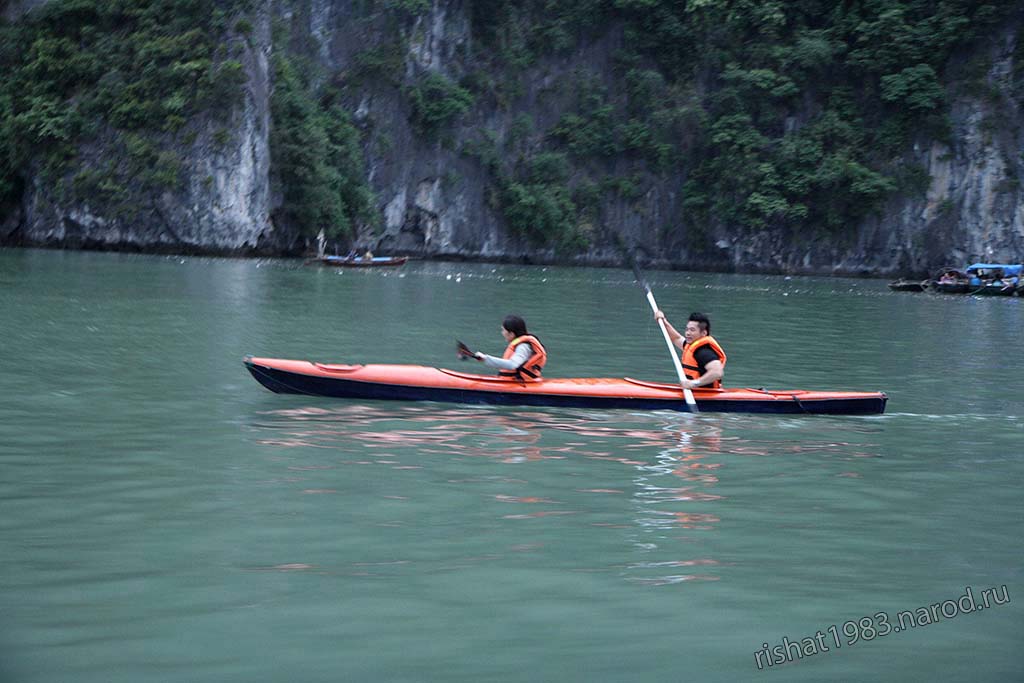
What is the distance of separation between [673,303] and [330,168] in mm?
24102

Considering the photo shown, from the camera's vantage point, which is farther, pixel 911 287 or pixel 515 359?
pixel 911 287

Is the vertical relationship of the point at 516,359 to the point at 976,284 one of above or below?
below

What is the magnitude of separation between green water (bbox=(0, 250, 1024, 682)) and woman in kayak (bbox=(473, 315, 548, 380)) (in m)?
0.41

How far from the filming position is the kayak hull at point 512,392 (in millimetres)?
10086

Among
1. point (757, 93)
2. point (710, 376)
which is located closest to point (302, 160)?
point (757, 93)

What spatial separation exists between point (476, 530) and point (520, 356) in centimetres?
449

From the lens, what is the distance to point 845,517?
6352 millimetres

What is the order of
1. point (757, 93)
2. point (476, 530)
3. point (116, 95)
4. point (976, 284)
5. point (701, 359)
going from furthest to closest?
point (757, 93) < point (116, 95) < point (976, 284) < point (701, 359) < point (476, 530)

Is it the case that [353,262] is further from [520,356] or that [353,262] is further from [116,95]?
[520,356]

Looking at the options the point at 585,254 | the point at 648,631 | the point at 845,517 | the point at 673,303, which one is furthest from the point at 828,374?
the point at 585,254

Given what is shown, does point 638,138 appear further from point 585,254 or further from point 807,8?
point 807,8

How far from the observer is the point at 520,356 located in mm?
10219

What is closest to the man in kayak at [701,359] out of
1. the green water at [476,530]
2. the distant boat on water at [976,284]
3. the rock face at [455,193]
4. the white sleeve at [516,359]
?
the green water at [476,530]

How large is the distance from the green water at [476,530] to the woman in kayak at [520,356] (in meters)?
0.41
